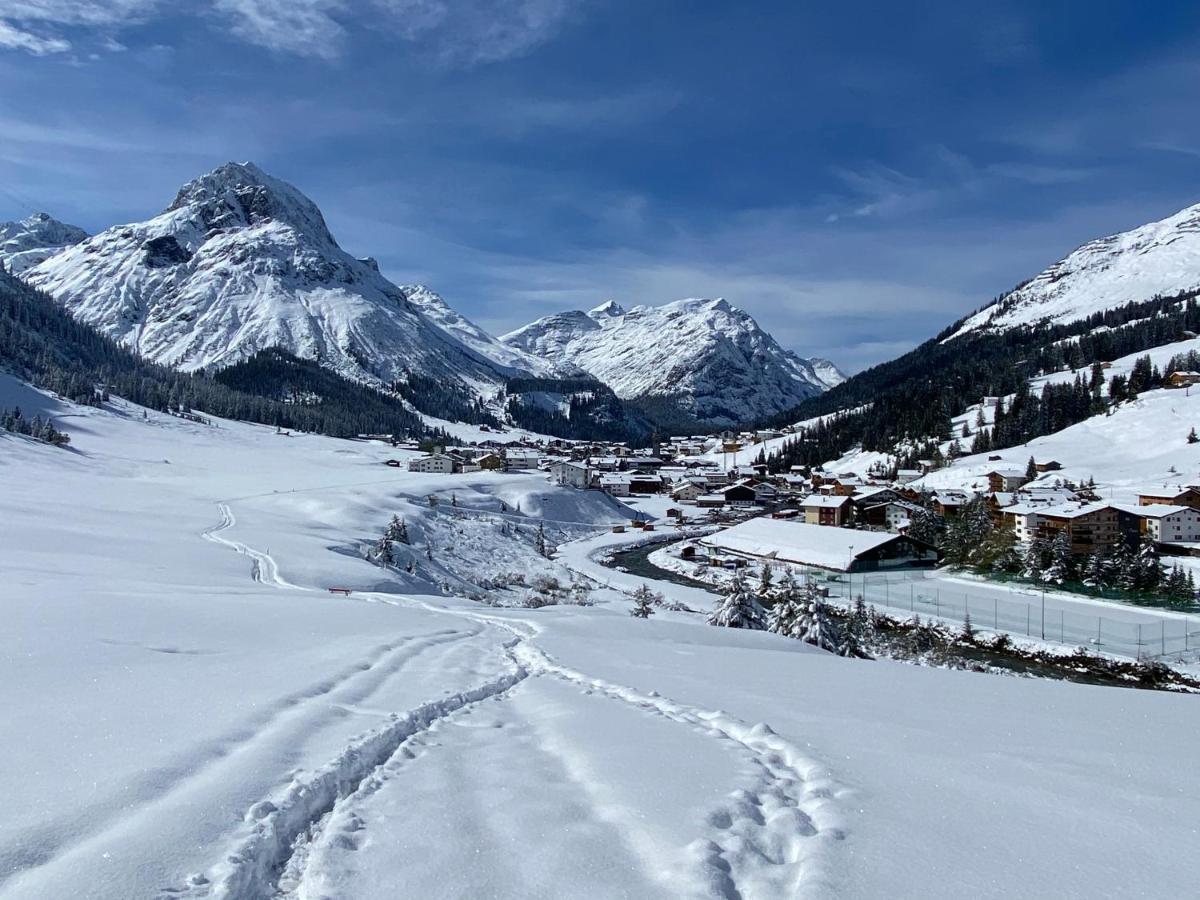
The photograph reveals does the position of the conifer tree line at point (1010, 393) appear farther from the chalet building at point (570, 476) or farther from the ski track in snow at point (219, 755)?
the ski track in snow at point (219, 755)

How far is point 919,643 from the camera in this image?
122 feet

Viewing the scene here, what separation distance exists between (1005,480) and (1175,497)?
26205mm

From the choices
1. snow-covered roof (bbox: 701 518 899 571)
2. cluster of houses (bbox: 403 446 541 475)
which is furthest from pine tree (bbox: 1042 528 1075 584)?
cluster of houses (bbox: 403 446 541 475)

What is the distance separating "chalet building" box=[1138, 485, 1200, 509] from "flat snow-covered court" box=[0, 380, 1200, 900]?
68603 mm

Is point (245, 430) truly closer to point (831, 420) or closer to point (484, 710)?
point (831, 420)

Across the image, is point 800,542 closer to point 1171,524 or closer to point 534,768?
point 1171,524

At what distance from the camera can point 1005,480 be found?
302 ft

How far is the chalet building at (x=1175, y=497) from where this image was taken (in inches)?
2586

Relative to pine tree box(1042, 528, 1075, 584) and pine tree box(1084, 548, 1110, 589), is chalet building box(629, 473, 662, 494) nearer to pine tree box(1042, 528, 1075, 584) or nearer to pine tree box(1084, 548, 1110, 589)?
pine tree box(1042, 528, 1075, 584)

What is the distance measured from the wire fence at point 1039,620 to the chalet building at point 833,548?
18.7 feet

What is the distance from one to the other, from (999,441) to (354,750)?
13697cm

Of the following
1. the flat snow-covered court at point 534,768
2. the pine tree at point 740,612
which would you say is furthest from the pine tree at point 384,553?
the flat snow-covered court at point 534,768

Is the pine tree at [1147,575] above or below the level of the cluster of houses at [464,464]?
below

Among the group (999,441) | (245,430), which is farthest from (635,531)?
(245,430)
